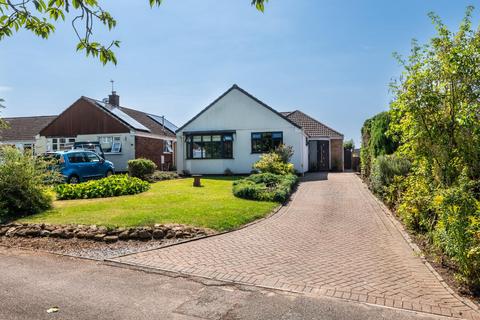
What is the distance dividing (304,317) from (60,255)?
5.32m

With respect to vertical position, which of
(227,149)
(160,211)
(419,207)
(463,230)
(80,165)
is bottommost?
(160,211)

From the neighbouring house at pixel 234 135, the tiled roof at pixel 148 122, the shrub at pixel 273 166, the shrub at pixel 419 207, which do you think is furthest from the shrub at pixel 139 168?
the shrub at pixel 419 207

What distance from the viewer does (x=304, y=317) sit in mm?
4457

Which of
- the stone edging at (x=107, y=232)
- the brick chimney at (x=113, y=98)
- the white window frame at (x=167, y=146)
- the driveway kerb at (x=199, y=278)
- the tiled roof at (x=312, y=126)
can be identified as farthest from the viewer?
the brick chimney at (x=113, y=98)

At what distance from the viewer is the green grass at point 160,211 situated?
31.4ft

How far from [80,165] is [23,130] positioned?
2500cm

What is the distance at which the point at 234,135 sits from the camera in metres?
25.5

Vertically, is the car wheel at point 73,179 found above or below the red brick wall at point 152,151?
below

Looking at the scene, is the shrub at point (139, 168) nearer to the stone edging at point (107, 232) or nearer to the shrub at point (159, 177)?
the shrub at point (159, 177)

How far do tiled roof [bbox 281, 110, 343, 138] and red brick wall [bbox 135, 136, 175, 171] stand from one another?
11944mm

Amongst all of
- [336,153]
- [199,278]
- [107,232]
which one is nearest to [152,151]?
[336,153]

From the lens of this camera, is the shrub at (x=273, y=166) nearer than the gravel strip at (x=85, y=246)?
No

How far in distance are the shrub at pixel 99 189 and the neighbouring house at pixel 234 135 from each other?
10.0 meters

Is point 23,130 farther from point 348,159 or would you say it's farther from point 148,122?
point 348,159
